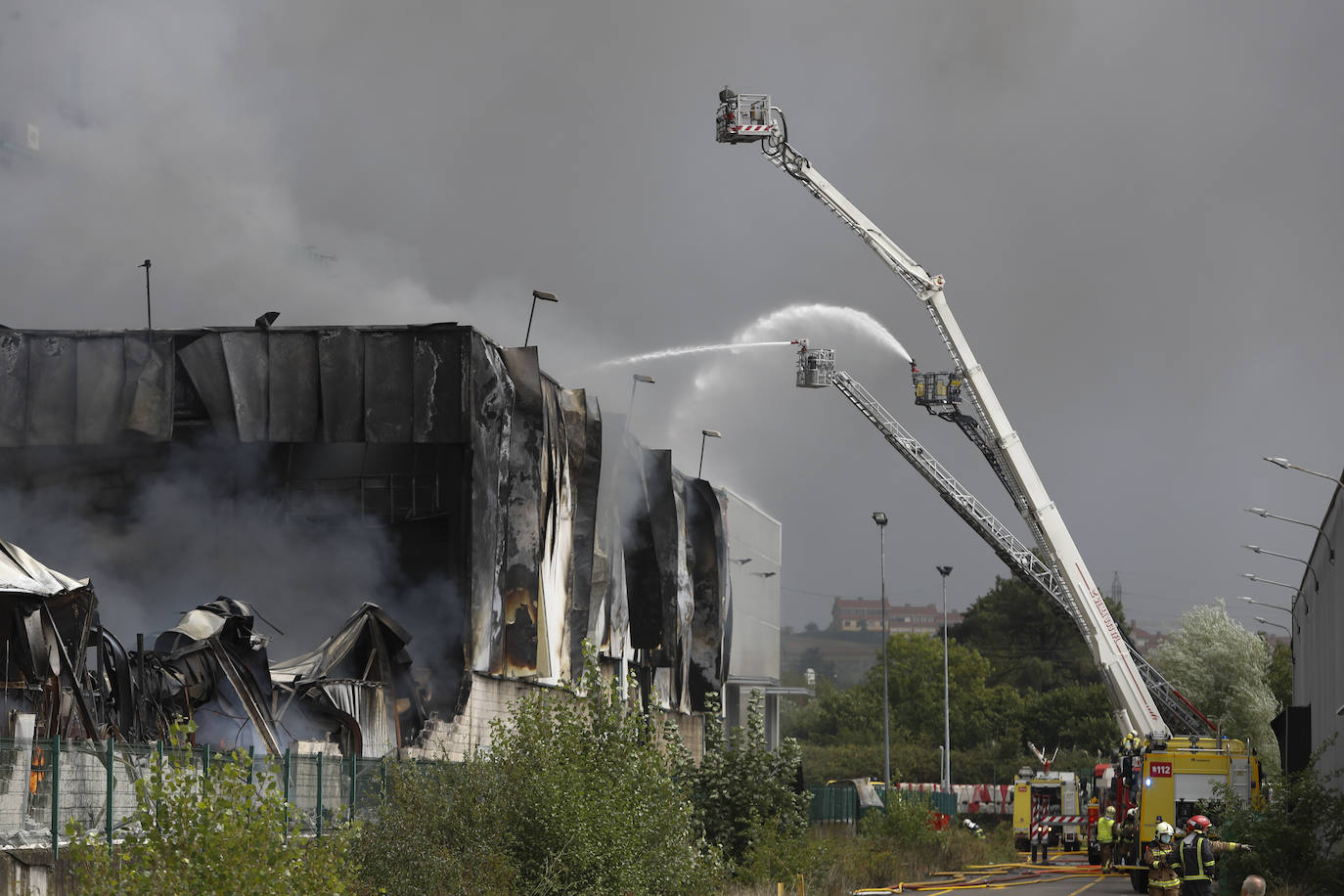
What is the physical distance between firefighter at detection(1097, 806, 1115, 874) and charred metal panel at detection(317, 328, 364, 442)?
18.8 metres

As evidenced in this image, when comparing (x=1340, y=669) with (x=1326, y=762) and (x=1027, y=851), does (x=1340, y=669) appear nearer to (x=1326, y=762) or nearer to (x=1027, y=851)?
(x=1326, y=762)

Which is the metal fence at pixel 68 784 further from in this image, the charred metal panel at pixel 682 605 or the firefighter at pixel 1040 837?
the charred metal panel at pixel 682 605

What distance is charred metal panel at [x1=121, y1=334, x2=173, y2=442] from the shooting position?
34656 millimetres

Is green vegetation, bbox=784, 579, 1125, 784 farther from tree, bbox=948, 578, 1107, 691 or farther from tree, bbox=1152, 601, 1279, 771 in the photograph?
tree, bbox=1152, 601, 1279, 771

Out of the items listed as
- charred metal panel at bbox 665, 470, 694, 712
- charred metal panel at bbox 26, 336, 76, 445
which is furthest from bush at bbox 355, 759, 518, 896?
charred metal panel at bbox 665, 470, 694, 712

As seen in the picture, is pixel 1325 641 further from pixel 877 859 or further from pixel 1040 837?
pixel 1040 837

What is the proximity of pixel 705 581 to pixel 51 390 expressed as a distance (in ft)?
86.7

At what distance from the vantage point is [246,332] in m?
35.2

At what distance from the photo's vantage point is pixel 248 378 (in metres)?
35.0

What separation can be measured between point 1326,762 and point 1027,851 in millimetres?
14410

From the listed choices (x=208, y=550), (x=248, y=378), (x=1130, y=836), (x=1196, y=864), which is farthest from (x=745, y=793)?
(x=208, y=550)

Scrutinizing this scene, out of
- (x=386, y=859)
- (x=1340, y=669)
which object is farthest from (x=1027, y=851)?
(x=386, y=859)

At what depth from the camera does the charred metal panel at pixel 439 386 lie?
114 ft

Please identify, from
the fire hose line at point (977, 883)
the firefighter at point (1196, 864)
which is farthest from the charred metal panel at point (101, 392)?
the firefighter at point (1196, 864)
